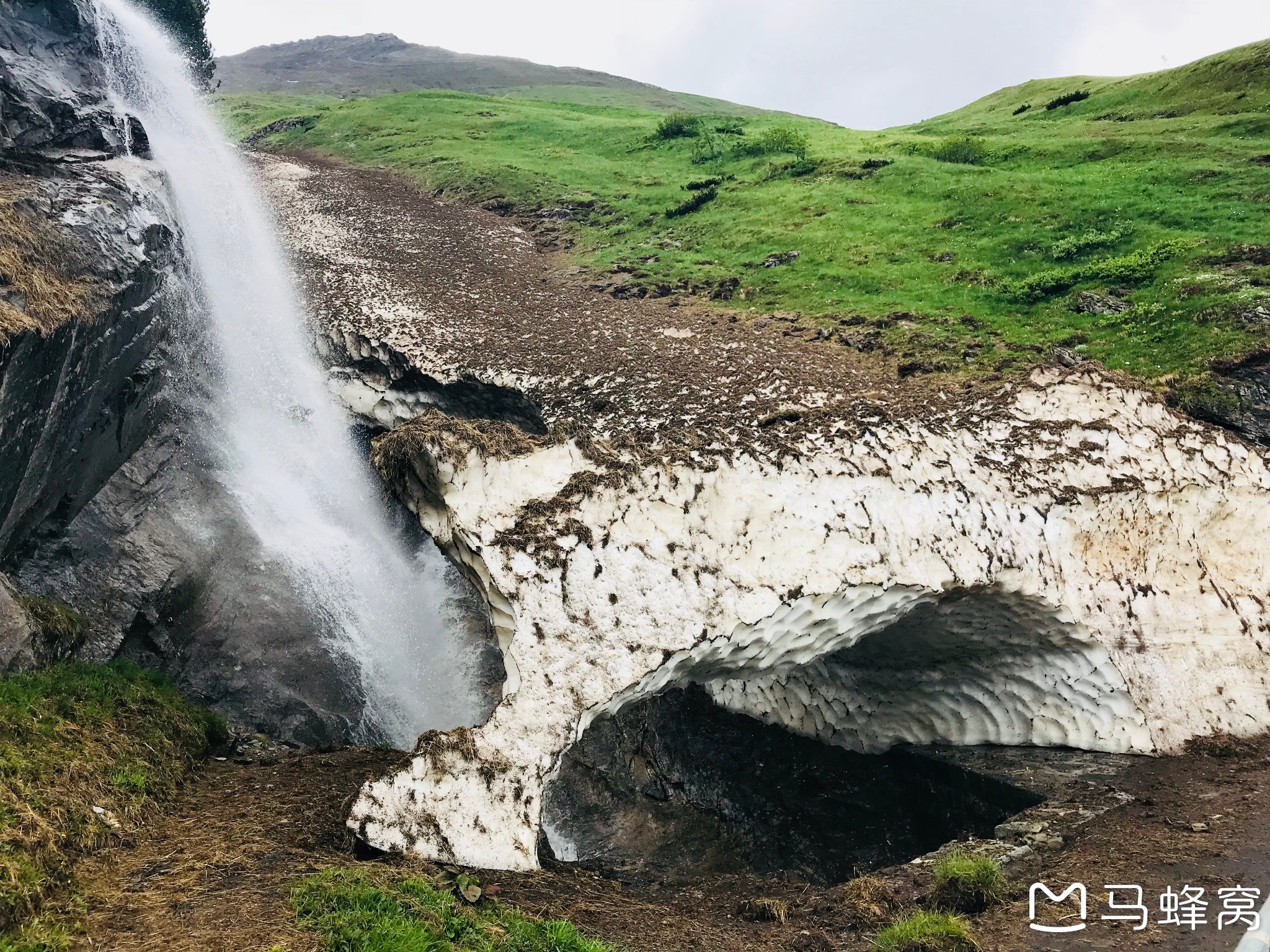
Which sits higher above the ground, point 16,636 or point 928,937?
point 16,636

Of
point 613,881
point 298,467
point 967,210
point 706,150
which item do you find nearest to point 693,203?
point 706,150

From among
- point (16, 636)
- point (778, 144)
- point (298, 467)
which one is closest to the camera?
point (16, 636)

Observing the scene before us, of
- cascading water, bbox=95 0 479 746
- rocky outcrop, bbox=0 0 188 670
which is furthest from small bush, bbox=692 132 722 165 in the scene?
rocky outcrop, bbox=0 0 188 670

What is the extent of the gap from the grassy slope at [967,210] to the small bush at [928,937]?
44.9 ft

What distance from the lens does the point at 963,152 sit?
34.6 meters

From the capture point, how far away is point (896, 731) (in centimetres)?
1580

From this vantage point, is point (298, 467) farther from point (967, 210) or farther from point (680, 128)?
point (680, 128)

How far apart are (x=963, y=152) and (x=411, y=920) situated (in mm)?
35777

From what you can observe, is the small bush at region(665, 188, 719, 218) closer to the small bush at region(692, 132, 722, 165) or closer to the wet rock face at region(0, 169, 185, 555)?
the small bush at region(692, 132, 722, 165)

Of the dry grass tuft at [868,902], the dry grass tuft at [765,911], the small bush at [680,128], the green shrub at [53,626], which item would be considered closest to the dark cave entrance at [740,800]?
the dry grass tuft at [765,911]

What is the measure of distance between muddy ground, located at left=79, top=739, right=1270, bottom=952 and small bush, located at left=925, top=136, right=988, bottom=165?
28290mm

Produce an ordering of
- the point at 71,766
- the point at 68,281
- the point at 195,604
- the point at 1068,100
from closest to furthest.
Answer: the point at 71,766, the point at 68,281, the point at 195,604, the point at 1068,100

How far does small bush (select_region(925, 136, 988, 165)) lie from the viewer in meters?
34.3

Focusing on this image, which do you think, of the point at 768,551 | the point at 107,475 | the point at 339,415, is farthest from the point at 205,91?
the point at 768,551
